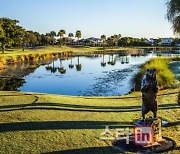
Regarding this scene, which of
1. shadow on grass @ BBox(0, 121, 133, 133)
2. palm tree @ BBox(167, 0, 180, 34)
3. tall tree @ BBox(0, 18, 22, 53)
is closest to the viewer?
shadow on grass @ BBox(0, 121, 133, 133)

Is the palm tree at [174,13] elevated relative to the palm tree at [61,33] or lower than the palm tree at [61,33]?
lower

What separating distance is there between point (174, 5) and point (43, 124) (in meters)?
13.3

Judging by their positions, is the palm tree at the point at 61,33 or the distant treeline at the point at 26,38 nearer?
the distant treeline at the point at 26,38

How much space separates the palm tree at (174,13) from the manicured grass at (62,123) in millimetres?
6174

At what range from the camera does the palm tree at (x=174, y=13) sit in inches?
773

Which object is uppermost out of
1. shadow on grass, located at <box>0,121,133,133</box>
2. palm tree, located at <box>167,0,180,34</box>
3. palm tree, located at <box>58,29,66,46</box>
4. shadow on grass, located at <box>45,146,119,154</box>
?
palm tree, located at <box>58,29,66,46</box>

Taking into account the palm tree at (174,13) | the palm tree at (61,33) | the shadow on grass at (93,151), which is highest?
the palm tree at (61,33)

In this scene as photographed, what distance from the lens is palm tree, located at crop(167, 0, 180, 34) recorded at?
19634 millimetres

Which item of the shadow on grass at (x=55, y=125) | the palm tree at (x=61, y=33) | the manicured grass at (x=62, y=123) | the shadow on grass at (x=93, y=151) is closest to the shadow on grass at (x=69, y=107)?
the manicured grass at (x=62, y=123)

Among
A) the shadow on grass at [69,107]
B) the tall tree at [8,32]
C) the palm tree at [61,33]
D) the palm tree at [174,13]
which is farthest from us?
the palm tree at [61,33]

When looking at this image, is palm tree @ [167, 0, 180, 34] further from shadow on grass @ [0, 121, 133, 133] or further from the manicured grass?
shadow on grass @ [0, 121, 133, 133]

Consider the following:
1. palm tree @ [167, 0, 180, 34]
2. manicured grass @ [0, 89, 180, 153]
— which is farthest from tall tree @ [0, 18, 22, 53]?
manicured grass @ [0, 89, 180, 153]

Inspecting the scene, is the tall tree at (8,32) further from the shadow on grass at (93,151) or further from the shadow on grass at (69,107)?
the shadow on grass at (93,151)

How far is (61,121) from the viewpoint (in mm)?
11359
